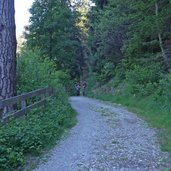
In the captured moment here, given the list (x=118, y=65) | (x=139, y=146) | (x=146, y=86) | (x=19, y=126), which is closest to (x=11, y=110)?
(x=19, y=126)

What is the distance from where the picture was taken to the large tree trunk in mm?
11477

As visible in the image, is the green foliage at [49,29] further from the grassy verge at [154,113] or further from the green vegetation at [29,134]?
the green vegetation at [29,134]

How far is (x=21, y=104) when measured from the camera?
11.9m

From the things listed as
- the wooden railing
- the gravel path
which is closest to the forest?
the wooden railing

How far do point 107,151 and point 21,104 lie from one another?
12.6 feet

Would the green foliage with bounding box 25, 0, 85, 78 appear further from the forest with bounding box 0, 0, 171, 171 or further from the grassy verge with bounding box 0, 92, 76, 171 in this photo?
the grassy verge with bounding box 0, 92, 76, 171

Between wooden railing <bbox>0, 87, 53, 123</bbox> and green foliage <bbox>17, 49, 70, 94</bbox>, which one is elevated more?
green foliage <bbox>17, 49, 70, 94</bbox>

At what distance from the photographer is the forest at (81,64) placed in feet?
32.9

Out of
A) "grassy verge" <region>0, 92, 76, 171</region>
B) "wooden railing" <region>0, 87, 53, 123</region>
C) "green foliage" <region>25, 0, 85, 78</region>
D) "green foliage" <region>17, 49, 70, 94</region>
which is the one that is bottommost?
"grassy verge" <region>0, 92, 76, 171</region>

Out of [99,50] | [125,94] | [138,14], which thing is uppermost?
[138,14]

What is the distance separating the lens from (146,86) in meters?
22.8

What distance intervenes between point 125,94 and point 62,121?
13.5m

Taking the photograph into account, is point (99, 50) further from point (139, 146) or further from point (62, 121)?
point (139, 146)

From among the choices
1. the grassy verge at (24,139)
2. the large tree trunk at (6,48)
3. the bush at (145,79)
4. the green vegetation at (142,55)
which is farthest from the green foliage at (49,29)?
the grassy verge at (24,139)
